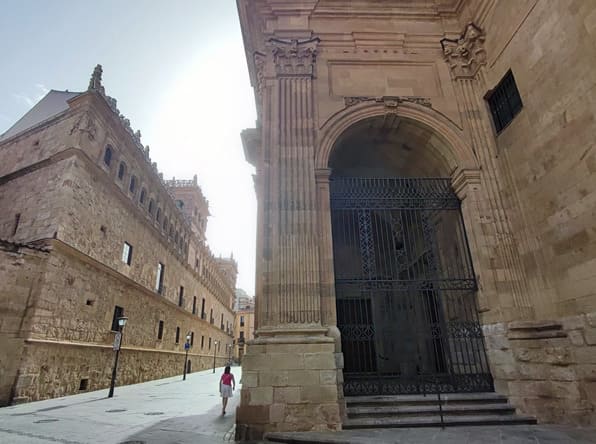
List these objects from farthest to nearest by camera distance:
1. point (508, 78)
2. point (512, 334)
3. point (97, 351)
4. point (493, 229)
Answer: point (97, 351), point (508, 78), point (493, 229), point (512, 334)

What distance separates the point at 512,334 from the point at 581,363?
3.53 ft

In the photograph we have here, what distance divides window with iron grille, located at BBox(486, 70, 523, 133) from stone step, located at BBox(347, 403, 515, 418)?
620 centimetres

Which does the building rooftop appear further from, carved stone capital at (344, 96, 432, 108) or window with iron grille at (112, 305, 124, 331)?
carved stone capital at (344, 96, 432, 108)

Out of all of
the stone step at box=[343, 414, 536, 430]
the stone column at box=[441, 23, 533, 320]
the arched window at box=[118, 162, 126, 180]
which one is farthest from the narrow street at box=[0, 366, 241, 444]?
the arched window at box=[118, 162, 126, 180]

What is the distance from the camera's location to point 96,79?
14922 millimetres

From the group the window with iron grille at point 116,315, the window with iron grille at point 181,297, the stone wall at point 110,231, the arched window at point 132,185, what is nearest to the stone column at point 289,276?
the stone wall at point 110,231

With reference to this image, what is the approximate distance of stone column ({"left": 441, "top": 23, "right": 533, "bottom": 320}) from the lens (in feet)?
22.3

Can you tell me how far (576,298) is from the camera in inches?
230

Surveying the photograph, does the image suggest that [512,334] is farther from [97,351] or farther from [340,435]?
[97,351]

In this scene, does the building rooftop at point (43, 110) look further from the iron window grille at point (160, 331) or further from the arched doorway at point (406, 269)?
the arched doorway at point (406, 269)

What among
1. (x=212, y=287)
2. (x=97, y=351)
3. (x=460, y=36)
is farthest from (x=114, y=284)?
(x=212, y=287)

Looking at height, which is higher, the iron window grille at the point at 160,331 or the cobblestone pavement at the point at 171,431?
the iron window grille at the point at 160,331

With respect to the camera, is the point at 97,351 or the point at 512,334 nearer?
the point at 512,334

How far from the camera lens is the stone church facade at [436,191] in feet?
18.9
